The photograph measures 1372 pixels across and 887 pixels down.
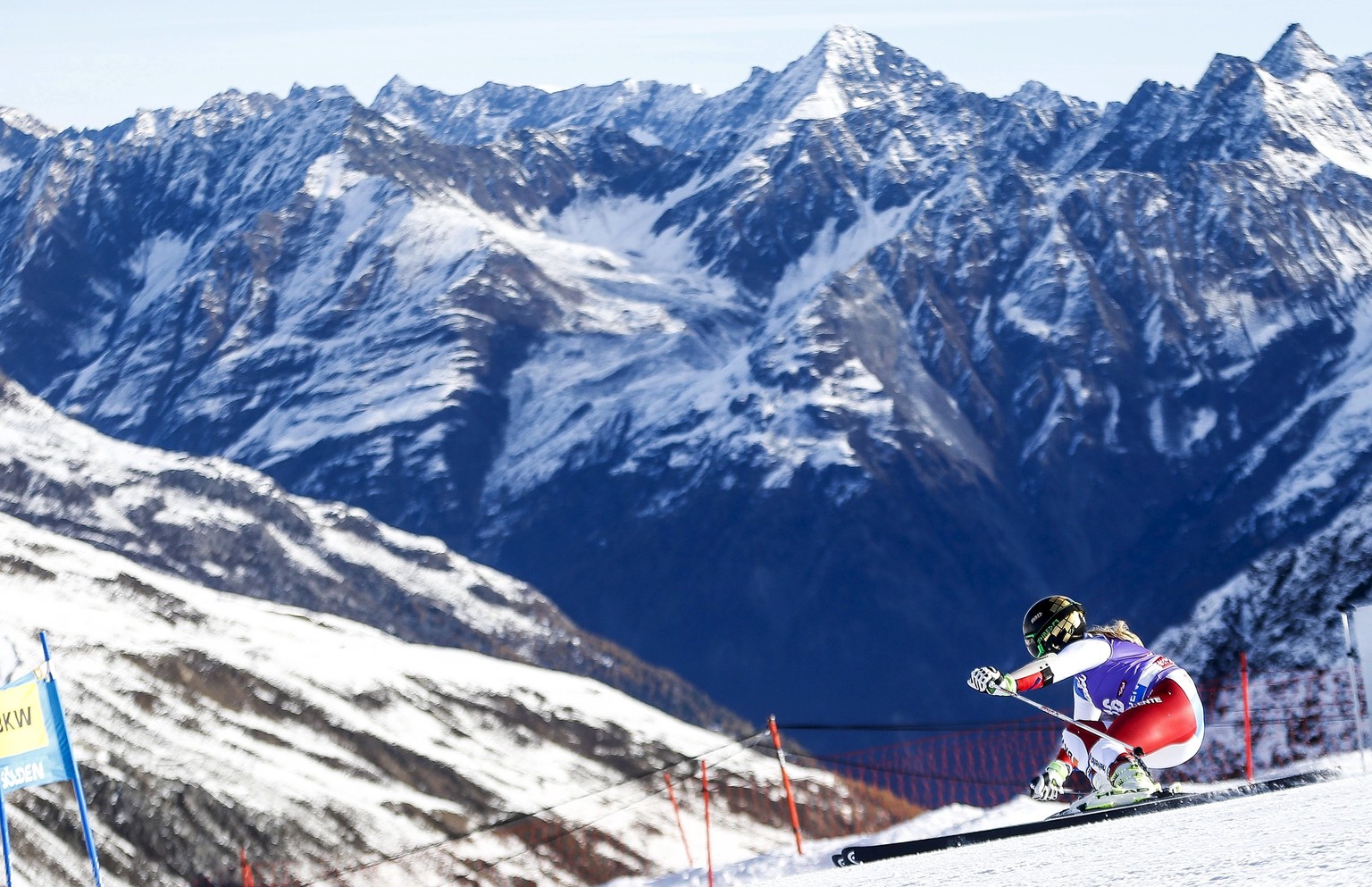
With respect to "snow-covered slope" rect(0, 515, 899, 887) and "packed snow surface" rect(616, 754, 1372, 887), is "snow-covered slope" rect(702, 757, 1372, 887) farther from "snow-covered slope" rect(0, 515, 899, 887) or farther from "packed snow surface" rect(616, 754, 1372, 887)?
"snow-covered slope" rect(0, 515, 899, 887)

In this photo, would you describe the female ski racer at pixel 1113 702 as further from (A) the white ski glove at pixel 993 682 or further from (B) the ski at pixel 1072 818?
(A) the white ski glove at pixel 993 682

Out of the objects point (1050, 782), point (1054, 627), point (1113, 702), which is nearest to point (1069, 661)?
point (1054, 627)

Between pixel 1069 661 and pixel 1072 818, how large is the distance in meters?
2.47

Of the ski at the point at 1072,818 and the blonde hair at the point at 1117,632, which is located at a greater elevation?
the blonde hair at the point at 1117,632

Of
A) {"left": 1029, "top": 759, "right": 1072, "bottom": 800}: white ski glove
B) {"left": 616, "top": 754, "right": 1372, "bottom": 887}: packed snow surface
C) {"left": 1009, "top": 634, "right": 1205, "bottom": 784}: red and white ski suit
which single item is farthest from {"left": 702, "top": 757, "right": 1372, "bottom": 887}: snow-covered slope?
{"left": 1009, "top": 634, "right": 1205, "bottom": 784}: red and white ski suit

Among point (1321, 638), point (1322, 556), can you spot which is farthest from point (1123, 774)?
point (1322, 556)

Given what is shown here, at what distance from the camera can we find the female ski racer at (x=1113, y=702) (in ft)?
70.8

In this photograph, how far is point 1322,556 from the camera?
12488 centimetres

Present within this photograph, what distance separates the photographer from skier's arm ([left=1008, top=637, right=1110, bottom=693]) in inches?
816

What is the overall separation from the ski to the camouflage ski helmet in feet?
7.38

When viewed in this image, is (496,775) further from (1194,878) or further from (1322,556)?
(1194,878)

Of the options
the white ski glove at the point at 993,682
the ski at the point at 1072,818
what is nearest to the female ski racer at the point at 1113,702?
the ski at the point at 1072,818

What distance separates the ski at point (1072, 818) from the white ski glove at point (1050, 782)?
1.04 m

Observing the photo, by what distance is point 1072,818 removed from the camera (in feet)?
74.4
